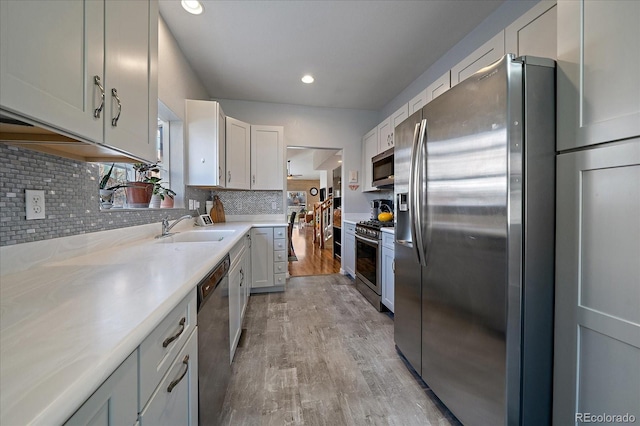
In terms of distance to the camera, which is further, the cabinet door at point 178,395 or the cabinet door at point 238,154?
the cabinet door at point 238,154

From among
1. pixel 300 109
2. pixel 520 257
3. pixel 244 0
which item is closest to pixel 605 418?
pixel 520 257

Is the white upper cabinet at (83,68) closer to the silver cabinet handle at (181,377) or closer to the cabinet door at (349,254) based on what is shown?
the silver cabinet handle at (181,377)

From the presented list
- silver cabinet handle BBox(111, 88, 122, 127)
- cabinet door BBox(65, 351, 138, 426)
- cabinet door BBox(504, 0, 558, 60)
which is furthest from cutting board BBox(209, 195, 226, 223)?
cabinet door BBox(504, 0, 558, 60)

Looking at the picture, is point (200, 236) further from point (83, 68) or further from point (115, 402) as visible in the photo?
point (115, 402)

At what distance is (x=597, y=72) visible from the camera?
88 cm

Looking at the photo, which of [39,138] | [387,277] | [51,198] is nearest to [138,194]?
[51,198]

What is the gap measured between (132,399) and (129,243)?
132 centimetres

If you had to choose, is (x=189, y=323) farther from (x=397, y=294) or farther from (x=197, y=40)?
(x=197, y=40)

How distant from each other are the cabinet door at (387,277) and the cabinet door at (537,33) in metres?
1.74

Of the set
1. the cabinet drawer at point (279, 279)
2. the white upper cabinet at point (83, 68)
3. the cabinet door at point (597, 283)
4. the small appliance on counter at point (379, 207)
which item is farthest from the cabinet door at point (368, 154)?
the white upper cabinet at point (83, 68)

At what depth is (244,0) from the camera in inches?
73.7

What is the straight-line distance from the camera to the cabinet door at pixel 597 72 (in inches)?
31.3

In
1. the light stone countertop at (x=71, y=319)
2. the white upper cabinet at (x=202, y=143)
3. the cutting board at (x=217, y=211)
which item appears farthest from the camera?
the cutting board at (x=217, y=211)

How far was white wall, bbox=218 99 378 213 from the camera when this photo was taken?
3670 mm
